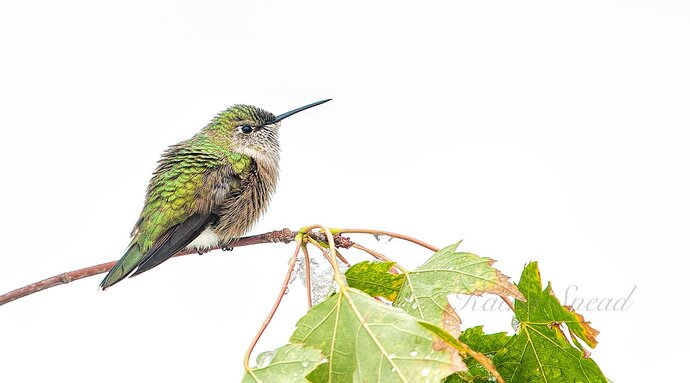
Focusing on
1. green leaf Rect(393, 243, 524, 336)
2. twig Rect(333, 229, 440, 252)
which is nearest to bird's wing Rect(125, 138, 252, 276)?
twig Rect(333, 229, 440, 252)

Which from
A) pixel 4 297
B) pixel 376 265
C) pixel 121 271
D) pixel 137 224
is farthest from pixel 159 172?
pixel 376 265

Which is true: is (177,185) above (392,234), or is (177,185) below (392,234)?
above

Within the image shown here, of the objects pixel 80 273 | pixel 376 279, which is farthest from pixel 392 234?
pixel 80 273

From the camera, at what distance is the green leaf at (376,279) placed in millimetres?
Result: 792

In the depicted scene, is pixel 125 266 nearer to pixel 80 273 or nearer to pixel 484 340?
pixel 80 273

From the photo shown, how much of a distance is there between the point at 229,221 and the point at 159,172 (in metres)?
0.18

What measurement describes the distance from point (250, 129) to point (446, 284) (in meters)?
1.07

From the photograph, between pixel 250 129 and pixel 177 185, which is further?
pixel 250 129

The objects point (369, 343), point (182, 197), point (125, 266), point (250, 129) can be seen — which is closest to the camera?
point (369, 343)

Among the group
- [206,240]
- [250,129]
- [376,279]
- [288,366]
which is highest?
[250,129]

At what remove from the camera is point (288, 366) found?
2.24 ft

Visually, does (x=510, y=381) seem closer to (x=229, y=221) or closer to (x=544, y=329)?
(x=544, y=329)

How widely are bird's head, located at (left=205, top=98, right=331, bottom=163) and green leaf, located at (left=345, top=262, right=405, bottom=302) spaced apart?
2.73ft

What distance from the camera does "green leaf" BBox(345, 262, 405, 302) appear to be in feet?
2.60
